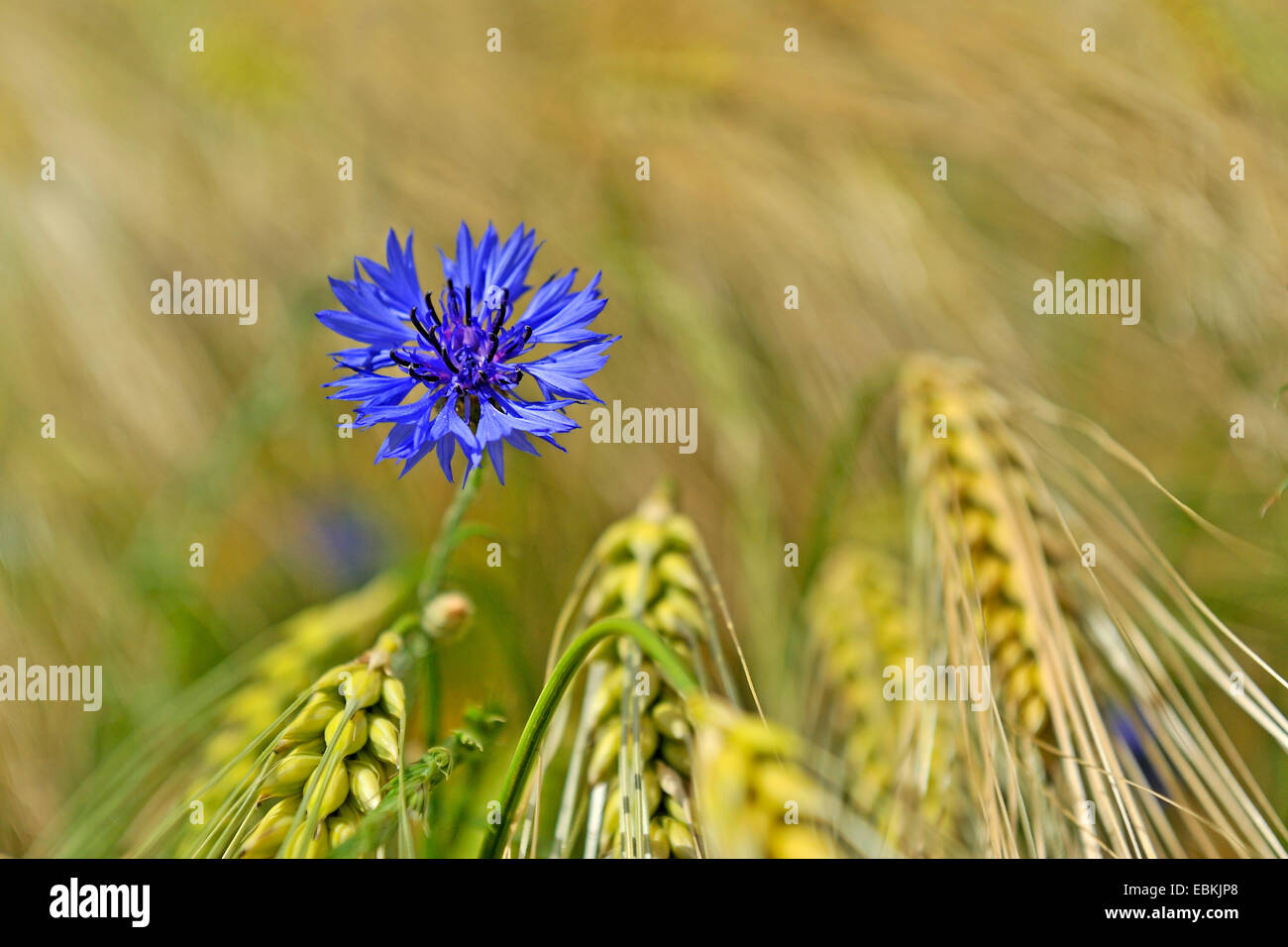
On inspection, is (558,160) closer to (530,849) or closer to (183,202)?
(183,202)

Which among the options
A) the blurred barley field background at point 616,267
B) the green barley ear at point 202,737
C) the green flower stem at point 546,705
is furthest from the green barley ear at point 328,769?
the blurred barley field background at point 616,267

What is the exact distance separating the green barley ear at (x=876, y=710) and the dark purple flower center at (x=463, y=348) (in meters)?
0.57

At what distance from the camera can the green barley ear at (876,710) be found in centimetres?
89

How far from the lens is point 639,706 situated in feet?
2.55

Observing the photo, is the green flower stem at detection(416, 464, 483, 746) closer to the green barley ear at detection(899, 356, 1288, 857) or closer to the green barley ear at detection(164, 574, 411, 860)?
the green barley ear at detection(164, 574, 411, 860)

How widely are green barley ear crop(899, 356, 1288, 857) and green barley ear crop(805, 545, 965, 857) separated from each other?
0.14 feet

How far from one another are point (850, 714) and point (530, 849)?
58cm

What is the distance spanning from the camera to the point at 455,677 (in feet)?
4.30

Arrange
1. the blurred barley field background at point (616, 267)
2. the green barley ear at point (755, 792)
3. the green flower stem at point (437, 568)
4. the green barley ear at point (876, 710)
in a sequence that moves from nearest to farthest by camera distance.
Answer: the green barley ear at point (755, 792), the green flower stem at point (437, 568), the green barley ear at point (876, 710), the blurred barley field background at point (616, 267)

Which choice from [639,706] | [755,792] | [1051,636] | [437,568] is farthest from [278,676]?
[1051,636]

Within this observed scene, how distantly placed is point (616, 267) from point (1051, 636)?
97cm

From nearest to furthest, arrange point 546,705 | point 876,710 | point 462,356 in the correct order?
point 546,705 → point 462,356 → point 876,710

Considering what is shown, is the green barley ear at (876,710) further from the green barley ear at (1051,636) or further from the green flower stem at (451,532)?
the green flower stem at (451,532)

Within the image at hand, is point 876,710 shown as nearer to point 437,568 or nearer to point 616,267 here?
point 437,568
